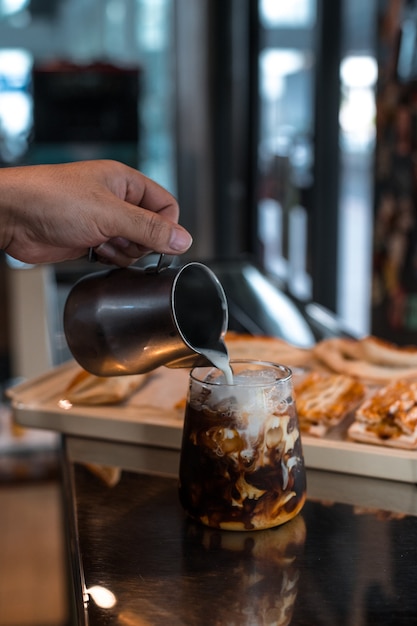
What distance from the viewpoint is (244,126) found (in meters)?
5.38

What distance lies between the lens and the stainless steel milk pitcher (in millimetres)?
1034

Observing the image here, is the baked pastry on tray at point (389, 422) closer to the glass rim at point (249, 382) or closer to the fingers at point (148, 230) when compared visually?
the glass rim at point (249, 382)

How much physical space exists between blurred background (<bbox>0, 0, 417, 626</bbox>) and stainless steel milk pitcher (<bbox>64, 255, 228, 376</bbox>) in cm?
212

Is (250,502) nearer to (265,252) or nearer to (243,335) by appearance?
(243,335)

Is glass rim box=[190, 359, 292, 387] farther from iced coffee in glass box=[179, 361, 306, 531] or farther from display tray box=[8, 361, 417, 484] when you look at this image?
display tray box=[8, 361, 417, 484]

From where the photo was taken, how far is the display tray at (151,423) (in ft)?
3.69

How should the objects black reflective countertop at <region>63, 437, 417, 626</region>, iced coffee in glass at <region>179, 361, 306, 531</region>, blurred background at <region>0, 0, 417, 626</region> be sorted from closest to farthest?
black reflective countertop at <region>63, 437, 417, 626</region>
iced coffee in glass at <region>179, 361, 306, 531</region>
blurred background at <region>0, 0, 417, 626</region>

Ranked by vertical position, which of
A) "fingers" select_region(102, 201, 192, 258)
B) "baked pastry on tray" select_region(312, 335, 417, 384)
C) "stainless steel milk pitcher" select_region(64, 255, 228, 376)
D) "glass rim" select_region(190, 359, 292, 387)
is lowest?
"baked pastry on tray" select_region(312, 335, 417, 384)

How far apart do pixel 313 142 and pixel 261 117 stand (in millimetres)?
1107

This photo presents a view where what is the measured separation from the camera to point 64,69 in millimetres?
5340

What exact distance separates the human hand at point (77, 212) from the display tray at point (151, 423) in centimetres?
30

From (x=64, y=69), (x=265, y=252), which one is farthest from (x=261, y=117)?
(x=64, y=69)

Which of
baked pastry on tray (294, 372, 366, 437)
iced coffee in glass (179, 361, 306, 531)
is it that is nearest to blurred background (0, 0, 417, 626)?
baked pastry on tray (294, 372, 366, 437)

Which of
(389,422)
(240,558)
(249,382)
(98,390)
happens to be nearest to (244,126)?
(98,390)
